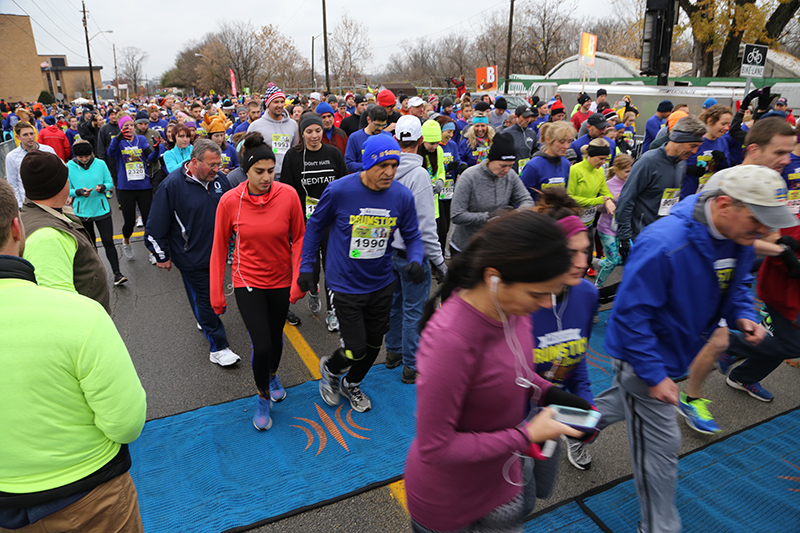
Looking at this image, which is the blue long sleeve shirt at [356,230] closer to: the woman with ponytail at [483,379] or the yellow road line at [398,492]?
the yellow road line at [398,492]

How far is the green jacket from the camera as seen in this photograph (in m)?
1.55

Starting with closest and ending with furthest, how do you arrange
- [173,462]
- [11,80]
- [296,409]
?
1. [173,462]
2. [296,409]
3. [11,80]

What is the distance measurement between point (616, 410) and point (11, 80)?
87265 mm

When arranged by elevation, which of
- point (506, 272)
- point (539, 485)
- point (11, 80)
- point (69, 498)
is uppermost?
point (11, 80)

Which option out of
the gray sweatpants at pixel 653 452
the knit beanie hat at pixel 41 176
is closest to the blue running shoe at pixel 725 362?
the gray sweatpants at pixel 653 452

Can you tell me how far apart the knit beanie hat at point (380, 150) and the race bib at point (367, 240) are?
→ 458 mm

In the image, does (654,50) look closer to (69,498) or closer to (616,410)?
(616,410)

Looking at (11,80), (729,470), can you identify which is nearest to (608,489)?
(729,470)

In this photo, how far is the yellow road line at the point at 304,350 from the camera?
4.80m

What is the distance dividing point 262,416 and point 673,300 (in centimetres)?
300

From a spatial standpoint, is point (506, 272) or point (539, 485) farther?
point (539, 485)

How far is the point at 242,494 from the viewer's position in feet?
10.6

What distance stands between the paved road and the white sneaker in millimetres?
69

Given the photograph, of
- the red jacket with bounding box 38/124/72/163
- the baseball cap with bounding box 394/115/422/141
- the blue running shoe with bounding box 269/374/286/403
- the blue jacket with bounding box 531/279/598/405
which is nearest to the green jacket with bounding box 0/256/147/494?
the blue jacket with bounding box 531/279/598/405
